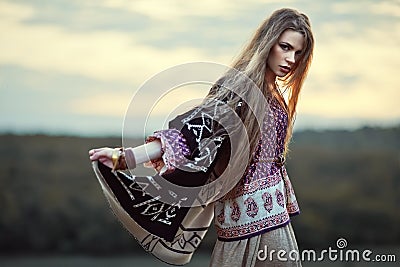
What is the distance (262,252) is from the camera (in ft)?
6.52

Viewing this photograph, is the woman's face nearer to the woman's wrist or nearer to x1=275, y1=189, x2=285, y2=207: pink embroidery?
x1=275, y1=189, x2=285, y2=207: pink embroidery

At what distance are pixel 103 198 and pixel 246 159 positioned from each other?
1.48 m

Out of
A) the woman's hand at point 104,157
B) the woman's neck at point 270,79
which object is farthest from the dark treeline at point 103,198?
the woman's hand at point 104,157

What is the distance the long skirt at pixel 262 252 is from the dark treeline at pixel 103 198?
1287 millimetres

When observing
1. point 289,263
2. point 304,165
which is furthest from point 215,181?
point 304,165

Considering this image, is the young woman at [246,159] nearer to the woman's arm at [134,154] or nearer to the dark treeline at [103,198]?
the woman's arm at [134,154]

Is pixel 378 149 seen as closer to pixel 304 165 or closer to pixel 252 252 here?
pixel 304 165

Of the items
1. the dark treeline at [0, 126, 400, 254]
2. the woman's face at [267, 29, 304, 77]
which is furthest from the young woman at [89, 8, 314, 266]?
the dark treeline at [0, 126, 400, 254]

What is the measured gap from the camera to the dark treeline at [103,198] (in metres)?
3.29

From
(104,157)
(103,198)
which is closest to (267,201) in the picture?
(104,157)

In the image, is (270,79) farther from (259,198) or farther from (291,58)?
(259,198)

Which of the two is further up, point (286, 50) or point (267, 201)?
point (286, 50)

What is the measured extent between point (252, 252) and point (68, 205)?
1.49m

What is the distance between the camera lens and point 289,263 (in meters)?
1.98
